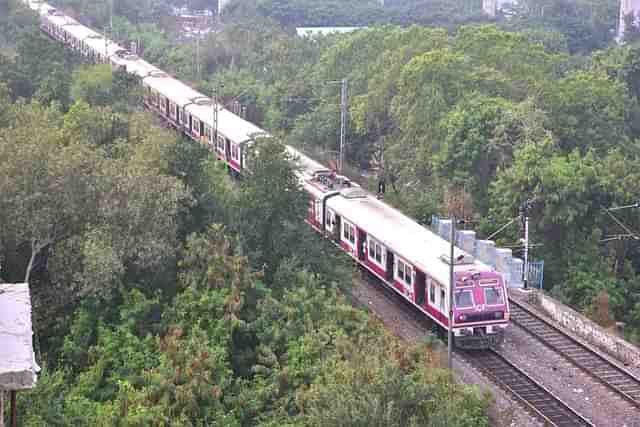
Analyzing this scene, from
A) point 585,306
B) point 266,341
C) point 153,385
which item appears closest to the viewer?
point 153,385

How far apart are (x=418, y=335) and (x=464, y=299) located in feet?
7.16

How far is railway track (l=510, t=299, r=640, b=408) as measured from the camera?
2238 centimetres

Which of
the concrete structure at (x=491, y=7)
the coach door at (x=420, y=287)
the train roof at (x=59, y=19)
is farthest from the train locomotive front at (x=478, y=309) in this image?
the concrete structure at (x=491, y=7)

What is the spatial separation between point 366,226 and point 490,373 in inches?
248

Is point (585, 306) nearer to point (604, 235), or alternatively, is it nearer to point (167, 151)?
point (604, 235)

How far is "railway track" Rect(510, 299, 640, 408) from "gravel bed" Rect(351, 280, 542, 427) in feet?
8.46

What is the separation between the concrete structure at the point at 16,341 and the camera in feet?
33.0

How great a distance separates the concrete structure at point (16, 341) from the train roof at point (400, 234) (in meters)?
12.4

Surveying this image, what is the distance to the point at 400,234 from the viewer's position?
26.4m

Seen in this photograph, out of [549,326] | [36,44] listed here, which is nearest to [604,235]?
[549,326]

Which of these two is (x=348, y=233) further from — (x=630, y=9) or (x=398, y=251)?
(x=630, y=9)

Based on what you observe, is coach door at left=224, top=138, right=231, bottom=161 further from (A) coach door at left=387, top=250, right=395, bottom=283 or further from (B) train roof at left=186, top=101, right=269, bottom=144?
(A) coach door at left=387, top=250, right=395, bottom=283

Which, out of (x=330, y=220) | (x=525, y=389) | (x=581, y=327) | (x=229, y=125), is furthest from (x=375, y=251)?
(x=229, y=125)

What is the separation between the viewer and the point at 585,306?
30594 mm
